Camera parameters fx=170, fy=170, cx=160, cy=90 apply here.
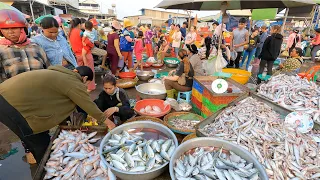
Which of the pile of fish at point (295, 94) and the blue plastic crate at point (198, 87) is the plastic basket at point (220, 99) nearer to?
the blue plastic crate at point (198, 87)

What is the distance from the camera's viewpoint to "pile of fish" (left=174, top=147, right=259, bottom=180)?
5.64 feet

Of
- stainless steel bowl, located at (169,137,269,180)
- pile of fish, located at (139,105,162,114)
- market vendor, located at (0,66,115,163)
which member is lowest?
pile of fish, located at (139,105,162,114)

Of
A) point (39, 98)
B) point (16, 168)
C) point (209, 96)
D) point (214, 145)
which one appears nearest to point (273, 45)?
point (209, 96)

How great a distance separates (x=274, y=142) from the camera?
219 centimetres

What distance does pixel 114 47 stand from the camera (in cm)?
648

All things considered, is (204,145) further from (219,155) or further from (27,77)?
(27,77)

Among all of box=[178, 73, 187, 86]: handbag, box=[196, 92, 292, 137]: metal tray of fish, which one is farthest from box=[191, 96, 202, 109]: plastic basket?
box=[196, 92, 292, 137]: metal tray of fish

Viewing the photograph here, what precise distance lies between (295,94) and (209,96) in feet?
5.26

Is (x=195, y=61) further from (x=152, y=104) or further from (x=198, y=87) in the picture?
(x=152, y=104)

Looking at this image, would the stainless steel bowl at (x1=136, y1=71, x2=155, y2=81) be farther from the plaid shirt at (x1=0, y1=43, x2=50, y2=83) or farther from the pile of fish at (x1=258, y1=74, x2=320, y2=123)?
the plaid shirt at (x1=0, y1=43, x2=50, y2=83)

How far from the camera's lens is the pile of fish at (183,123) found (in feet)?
11.2

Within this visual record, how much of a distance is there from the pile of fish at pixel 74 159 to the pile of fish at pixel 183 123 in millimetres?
1536

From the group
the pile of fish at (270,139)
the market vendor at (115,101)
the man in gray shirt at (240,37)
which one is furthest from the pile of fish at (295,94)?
the man in gray shirt at (240,37)

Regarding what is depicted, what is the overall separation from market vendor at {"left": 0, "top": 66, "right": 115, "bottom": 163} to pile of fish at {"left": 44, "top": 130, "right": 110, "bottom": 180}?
45 centimetres
